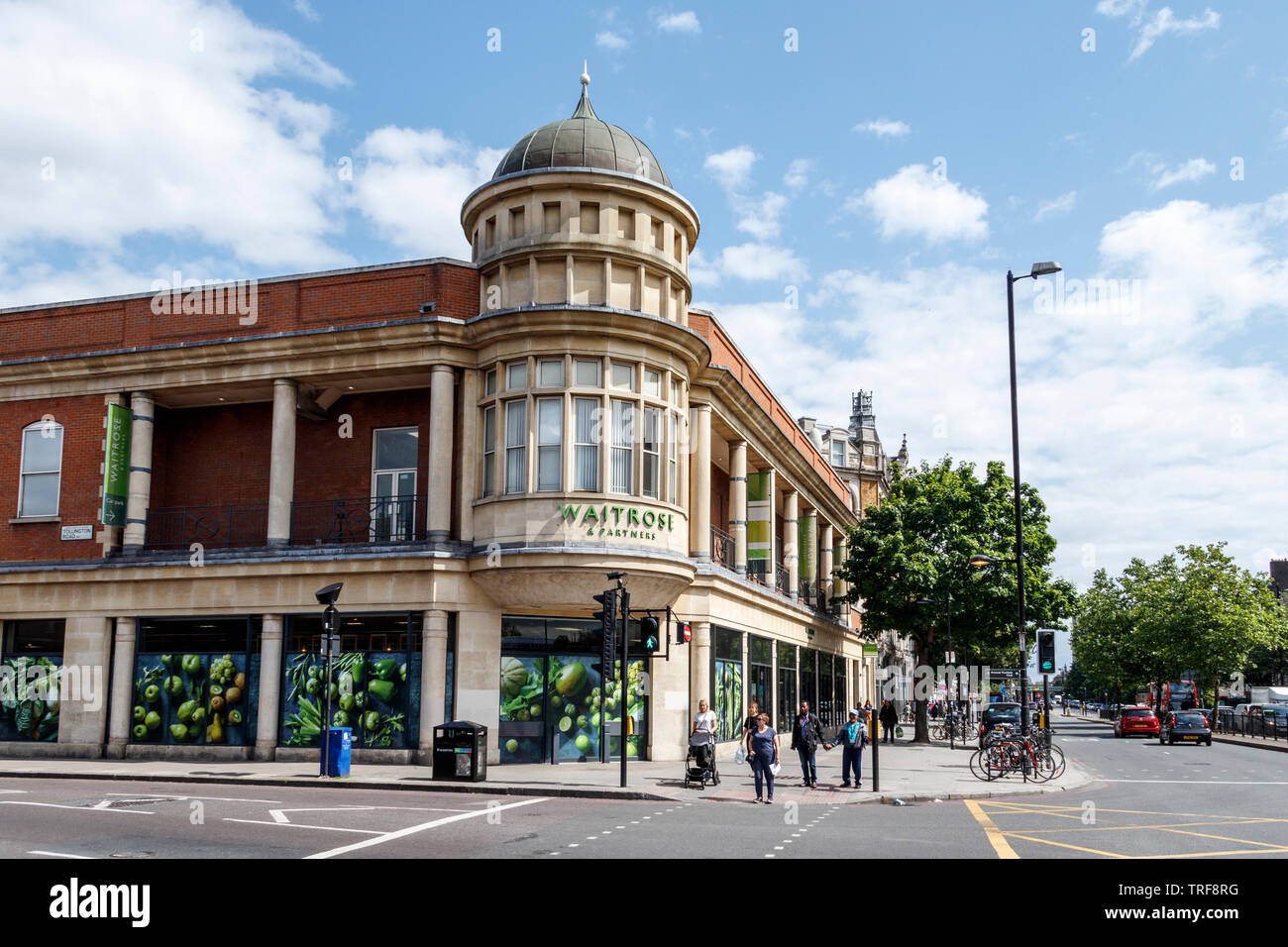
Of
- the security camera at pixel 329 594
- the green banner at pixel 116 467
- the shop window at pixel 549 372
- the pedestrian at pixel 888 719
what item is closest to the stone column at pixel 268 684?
the green banner at pixel 116 467

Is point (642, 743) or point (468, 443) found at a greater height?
point (468, 443)

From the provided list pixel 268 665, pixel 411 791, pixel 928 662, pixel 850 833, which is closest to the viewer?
pixel 850 833

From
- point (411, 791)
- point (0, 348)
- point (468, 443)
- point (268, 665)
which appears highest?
point (0, 348)

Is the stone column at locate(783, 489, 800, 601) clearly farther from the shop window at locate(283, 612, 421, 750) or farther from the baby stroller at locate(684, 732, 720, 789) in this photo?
the baby stroller at locate(684, 732, 720, 789)

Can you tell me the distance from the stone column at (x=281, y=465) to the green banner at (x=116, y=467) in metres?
3.88

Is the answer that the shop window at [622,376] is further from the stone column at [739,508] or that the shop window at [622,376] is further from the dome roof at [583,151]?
the stone column at [739,508]

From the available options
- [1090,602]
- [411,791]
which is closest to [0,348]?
[411,791]

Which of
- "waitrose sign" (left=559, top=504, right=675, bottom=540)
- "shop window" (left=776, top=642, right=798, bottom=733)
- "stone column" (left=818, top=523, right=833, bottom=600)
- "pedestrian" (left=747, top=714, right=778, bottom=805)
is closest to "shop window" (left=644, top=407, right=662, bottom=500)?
"waitrose sign" (left=559, top=504, right=675, bottom=540)

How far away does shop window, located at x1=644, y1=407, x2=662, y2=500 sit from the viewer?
25406 millimetres

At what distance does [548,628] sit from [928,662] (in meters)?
26.3

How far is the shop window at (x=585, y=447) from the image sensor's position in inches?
963

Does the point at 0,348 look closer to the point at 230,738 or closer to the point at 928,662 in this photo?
the point at 230,738
